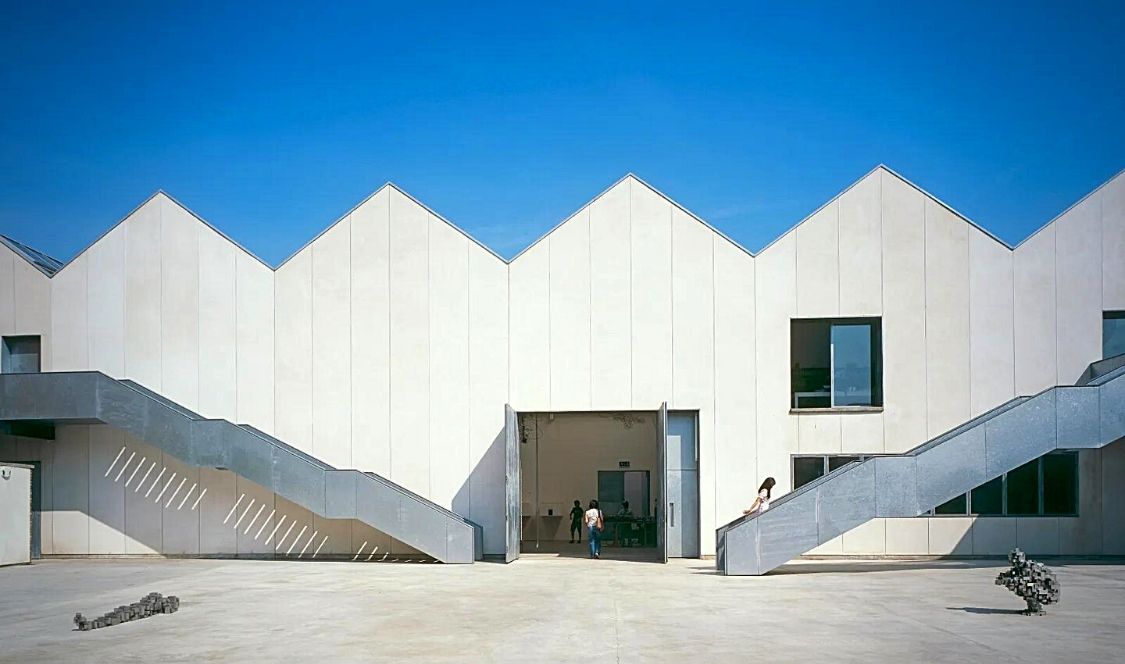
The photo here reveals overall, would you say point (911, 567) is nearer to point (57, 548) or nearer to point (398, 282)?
point (398, 282)

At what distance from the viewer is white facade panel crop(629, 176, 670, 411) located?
25.8m

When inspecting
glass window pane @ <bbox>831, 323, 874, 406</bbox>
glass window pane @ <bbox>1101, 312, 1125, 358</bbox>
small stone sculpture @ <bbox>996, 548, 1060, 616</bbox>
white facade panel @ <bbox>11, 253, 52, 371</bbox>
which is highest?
white facade panel @ <bbox>11, 253, 52, 371</bbox>

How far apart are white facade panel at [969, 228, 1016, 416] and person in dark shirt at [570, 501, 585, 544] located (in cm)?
1370

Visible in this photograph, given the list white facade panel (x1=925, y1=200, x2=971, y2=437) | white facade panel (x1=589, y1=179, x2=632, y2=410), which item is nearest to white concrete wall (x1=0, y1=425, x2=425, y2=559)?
white facade panel (x1=589, y1=179, x2=632, y2=410)

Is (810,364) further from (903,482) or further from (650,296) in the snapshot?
(903,482)

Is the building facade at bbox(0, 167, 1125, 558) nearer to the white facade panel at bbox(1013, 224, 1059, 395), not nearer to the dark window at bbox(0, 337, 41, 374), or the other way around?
the white facade panel at bbox(1013, 224, 1059, 395)

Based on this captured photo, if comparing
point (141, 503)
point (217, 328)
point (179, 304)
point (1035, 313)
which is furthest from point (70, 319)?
point (1035, 313)

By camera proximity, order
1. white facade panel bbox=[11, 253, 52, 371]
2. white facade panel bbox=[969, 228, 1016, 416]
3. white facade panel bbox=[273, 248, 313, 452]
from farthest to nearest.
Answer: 1. white facade panel bbox=[11, 253, 52, 371]
2. white facade panel bbox=[273, 248, 313, 452]
3. white facade panel bbox=[969, 228, 1016, 416]

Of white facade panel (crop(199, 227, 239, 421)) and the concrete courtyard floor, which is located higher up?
white facade panel (crop(199, 227, 239, 421))

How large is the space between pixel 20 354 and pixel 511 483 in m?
14.7

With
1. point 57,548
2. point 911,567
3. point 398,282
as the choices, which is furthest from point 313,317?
point 911,567

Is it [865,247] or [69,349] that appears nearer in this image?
[865,247]

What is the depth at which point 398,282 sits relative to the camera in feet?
88.0

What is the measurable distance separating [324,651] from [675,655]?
4.42m
